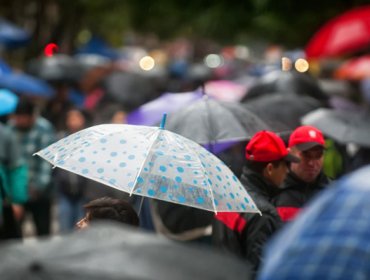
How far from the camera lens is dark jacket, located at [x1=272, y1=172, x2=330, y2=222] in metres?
7.00

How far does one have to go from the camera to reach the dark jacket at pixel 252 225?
6.26m

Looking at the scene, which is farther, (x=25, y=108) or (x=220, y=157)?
(x=25, y=108)

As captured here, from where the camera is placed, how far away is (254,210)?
19.7ft

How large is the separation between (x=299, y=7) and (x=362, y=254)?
11453 millimetres

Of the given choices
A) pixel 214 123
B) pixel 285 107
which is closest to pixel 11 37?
pixel 285 107

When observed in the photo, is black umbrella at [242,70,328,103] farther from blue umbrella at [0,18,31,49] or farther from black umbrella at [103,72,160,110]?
blue umbrella at [0,18,31,49]

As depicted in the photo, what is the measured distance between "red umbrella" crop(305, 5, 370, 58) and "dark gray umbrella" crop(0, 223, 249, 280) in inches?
375

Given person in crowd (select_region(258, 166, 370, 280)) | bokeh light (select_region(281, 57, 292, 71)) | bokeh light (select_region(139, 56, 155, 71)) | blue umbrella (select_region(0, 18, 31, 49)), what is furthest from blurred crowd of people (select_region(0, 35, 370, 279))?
bokeh light (select_region(139, 56, 155, 71))

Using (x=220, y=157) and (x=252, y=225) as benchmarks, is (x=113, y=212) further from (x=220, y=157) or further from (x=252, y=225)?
(x=220, y=157)

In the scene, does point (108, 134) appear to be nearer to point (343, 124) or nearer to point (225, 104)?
point (225, 104)

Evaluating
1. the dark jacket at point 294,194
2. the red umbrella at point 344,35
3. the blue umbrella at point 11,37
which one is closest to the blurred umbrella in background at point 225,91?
the blue umbrella at point 11,37

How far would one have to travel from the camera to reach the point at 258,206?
253 inches

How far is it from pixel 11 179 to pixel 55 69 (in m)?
11.4

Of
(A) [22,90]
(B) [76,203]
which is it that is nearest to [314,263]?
(B) [76,203]
